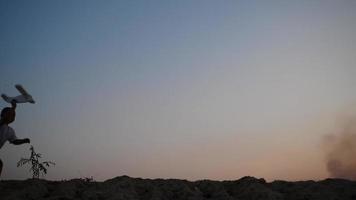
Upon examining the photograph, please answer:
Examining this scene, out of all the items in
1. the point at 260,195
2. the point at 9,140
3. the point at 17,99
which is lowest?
the point at 260,195

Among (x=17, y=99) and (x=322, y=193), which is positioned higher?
(x=17, y=99)

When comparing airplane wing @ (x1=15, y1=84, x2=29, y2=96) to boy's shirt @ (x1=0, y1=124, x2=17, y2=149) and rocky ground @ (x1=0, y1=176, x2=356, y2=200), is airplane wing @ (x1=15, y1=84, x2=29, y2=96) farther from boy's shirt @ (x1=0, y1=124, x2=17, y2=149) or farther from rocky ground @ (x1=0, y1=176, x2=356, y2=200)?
rocky ground @ (x1=0, y1=176, x2=356, y2=200)

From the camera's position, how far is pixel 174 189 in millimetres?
8750

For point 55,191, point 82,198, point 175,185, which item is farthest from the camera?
point 175,185

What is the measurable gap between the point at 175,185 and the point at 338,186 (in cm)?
310

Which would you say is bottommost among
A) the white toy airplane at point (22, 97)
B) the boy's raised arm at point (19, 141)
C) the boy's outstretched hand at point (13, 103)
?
the boy's raised arm at point (19, 141)

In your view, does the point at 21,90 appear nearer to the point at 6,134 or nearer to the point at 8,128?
the point at 8,128

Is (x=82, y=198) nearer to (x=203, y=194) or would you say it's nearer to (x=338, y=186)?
(x=203, y=194)

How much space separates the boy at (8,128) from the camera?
27.8 ft

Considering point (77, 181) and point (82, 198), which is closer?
point (82, 198)

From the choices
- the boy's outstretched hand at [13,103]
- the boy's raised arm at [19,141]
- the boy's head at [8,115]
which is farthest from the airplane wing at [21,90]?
the boy's raised arm at [19,141]

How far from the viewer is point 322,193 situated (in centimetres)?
814

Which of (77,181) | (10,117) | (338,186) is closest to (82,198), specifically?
(77,181)

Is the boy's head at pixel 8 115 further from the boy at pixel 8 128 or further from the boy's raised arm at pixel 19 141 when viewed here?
the boy's raised arm at pixel 19 141
